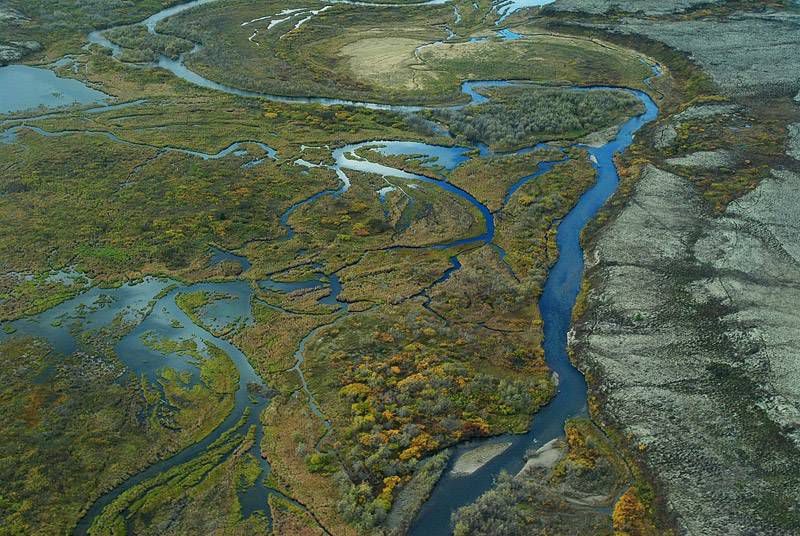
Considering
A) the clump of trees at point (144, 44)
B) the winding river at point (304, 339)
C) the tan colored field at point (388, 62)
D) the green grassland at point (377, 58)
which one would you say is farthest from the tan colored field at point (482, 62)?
the clump of trees at point (144, 44)

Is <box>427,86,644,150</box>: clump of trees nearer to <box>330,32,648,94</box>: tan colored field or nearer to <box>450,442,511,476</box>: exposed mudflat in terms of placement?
<box>330,32,648,94</box>: tan colored field

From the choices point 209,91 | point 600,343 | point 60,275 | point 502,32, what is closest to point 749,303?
point 600,343

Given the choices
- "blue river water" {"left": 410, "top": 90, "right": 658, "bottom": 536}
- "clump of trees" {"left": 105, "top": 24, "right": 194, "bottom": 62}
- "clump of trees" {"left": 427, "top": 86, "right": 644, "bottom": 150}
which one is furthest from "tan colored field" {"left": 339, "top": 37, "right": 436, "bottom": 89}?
"blue river water" {"left": 410, "top": 90, "right": 658, "bottom": 536}

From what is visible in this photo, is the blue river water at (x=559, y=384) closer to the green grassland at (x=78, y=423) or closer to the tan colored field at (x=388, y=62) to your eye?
the green grassland at (x=78, y=423)

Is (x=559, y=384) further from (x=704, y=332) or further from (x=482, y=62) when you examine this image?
(x=482, y=62)

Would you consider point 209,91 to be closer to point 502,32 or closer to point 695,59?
point 502,32

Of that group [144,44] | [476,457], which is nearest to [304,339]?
[476,457]

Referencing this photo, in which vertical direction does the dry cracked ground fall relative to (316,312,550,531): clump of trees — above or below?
above
